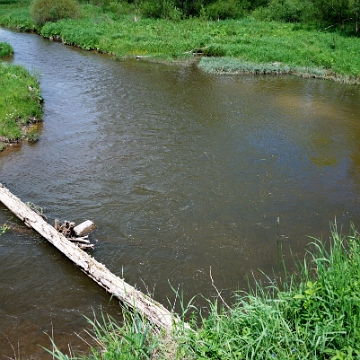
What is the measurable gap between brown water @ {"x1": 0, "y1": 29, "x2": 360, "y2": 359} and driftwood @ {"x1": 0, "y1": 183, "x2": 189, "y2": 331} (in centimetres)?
36

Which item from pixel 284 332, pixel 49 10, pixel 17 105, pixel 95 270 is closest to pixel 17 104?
pixel 17 105

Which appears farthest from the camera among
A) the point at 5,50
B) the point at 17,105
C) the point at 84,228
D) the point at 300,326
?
the point at 5,50

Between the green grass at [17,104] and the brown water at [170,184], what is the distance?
2.12 ft

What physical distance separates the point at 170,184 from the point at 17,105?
8.15 m

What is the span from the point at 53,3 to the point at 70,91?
71.1ft

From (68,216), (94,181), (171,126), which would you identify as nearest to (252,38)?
(171,126)

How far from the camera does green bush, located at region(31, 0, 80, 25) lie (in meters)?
38.2

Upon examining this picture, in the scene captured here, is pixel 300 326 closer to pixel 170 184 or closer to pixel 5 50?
pixel 170 184

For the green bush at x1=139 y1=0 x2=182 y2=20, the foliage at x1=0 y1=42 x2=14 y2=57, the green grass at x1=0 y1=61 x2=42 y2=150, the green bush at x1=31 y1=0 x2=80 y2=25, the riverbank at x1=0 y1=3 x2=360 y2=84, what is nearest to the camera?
the green grass at x1=0 y1=61 x2=42 y2=150

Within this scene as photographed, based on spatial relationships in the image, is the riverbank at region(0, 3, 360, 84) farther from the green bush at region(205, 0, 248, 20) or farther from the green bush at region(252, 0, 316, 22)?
the green bush at region(205, 0, 248, 20)

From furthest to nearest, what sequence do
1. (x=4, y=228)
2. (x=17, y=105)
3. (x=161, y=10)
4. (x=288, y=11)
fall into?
1. (x=288, y=11)
2. (x=161, y=10)
3. (x=17, y=105)
4. (x=4, y=228)

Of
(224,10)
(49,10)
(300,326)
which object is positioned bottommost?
(300,326)

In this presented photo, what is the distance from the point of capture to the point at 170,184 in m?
12.9

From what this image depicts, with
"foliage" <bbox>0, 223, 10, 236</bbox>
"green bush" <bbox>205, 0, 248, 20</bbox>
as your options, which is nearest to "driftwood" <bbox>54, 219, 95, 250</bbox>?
"foliage" <bbox>0, 223, 10, 236</bbox>
